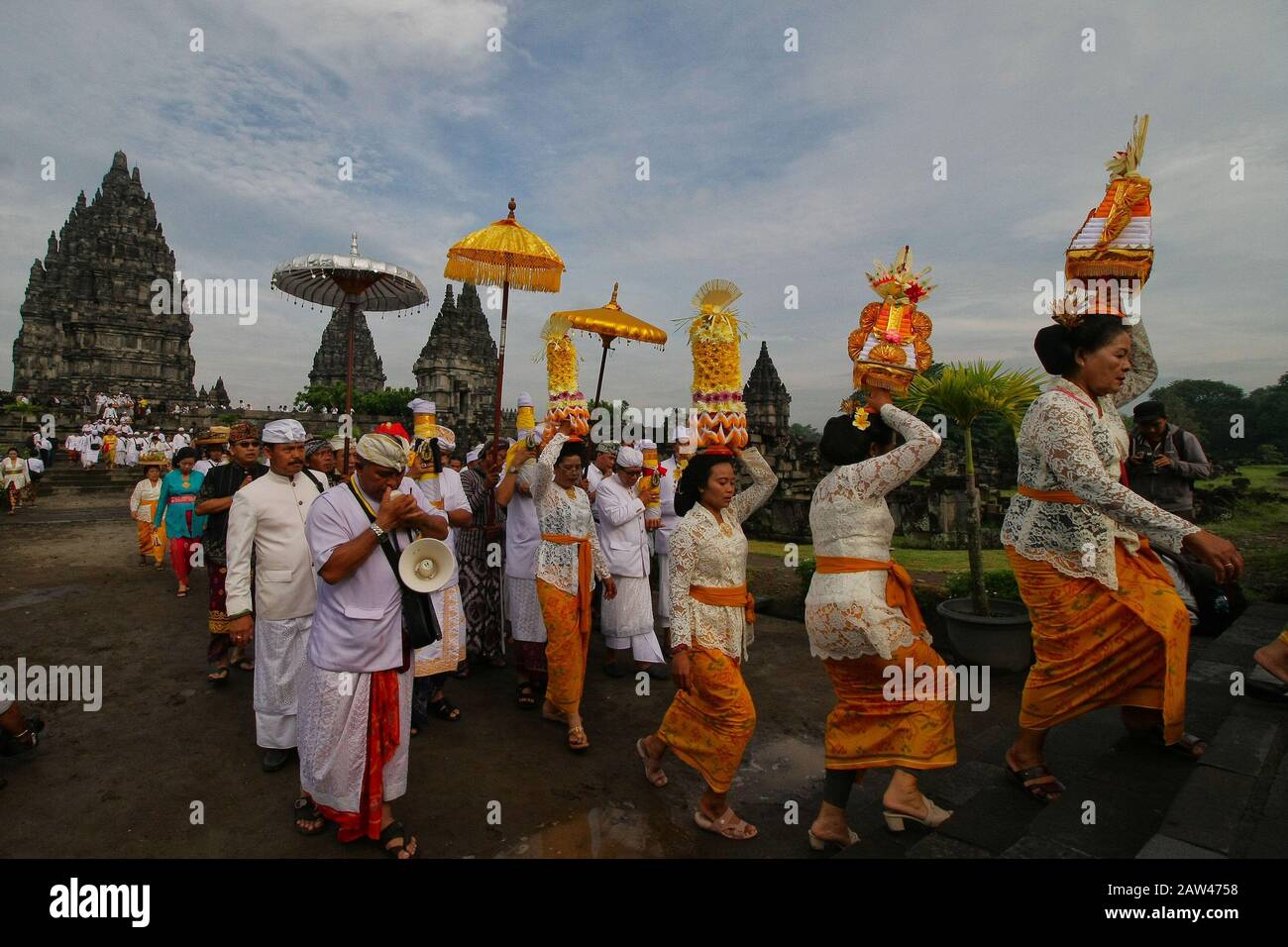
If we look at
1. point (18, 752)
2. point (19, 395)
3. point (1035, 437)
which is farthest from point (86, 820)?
point (19, 395)

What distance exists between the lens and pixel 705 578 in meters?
3.21

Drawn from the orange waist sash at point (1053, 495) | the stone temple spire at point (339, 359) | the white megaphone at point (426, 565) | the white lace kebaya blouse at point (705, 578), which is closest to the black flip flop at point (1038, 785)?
the orange waist sash at point (1053, 495)

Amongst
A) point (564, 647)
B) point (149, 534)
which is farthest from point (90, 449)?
point (564, 647)

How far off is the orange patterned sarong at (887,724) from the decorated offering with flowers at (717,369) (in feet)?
4.19

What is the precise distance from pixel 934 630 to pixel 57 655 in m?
7.91

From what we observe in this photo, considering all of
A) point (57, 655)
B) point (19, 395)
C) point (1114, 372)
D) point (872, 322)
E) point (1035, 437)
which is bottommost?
point (57, 655)

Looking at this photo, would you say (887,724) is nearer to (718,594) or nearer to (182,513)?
(718,594)

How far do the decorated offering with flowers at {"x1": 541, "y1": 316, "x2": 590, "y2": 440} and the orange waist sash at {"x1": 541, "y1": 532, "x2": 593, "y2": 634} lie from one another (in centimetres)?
73

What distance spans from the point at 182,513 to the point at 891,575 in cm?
882

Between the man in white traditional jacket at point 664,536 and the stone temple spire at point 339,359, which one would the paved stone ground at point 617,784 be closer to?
the man in white traditional jacket at point 664,536

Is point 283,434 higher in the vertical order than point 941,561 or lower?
higher

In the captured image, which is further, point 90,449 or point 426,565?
point 90,449
